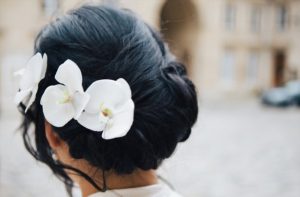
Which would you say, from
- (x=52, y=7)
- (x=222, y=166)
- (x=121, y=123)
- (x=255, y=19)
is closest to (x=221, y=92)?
(x=255, y=19)

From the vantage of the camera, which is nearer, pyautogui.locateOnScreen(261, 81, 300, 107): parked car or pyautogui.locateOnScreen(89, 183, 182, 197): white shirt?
pyautogui.locateOnScreen(89, 183, 182, 197): white shirt

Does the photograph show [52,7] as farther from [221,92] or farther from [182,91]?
[221,92]

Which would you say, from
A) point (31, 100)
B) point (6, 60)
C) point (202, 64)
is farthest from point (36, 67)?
point (202, 64)

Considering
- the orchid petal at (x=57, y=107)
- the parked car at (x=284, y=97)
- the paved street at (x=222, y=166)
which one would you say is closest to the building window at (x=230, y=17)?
the parked car at (x=284, y=97)

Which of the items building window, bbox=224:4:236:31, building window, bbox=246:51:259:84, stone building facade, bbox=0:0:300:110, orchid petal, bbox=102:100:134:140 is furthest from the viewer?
building window, bbox=246:51:259:84

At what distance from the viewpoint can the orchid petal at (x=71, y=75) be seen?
1.69 feet

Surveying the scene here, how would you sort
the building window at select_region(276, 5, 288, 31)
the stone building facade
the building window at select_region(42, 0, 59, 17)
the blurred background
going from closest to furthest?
the building window at select_region(42, 0, 59, 17) < the blurred background < the stone building facade < the building window at select_region(276, 5, 288, 31)

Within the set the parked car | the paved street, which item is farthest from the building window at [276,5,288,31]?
the paved street

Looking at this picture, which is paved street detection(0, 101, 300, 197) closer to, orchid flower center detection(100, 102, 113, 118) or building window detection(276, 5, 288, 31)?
orchid flower center detection(100, 102, 113, 118)

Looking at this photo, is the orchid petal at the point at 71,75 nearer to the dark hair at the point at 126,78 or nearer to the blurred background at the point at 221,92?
the dark hair at the point at 126,78

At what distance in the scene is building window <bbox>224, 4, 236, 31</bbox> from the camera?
12.0 meters

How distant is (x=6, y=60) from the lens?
665 cm

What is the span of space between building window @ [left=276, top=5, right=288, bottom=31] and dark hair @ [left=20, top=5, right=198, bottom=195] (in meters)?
13.0

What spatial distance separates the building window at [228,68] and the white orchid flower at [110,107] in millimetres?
11066
